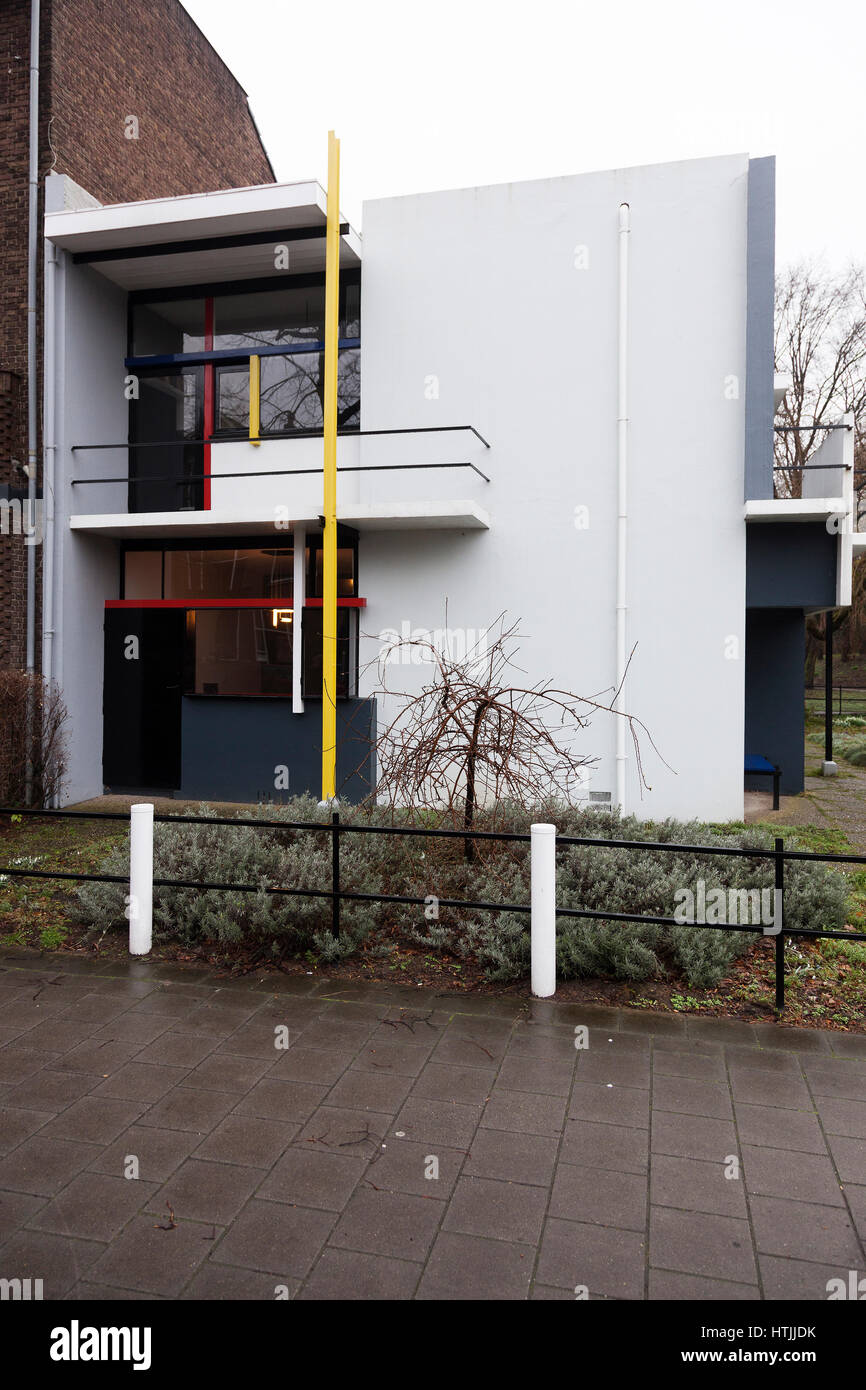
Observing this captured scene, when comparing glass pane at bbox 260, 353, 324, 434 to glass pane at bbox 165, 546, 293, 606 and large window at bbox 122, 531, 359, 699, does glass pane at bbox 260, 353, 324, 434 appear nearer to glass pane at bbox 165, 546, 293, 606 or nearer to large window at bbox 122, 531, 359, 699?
large window at bbox 122, 531, 359, 699

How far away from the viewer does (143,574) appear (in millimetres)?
11953

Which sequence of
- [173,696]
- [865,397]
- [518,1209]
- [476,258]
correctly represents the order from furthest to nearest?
1. [865,397]
2. [173,696]
3. [476,258]
4. [518,1209]

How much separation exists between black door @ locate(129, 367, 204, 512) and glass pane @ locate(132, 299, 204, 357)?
0.44 m

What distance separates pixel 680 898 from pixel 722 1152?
7.72 ft

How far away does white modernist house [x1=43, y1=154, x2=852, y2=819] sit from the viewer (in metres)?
10.0

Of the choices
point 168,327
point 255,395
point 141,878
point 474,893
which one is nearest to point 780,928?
point 474,893

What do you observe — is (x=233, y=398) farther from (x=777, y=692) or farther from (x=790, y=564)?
(x=777, y=692)

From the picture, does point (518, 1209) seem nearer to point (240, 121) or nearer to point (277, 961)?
point (277, 961)

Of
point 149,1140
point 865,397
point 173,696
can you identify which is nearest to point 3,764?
point 173,696

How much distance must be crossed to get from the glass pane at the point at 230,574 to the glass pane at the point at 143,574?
12 centimetres

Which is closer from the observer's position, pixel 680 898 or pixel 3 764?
pixel 680 898

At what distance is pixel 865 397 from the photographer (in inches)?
1022

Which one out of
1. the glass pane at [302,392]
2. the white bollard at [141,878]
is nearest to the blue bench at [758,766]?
the glass pane at [302,392]

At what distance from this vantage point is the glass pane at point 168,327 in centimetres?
1186
